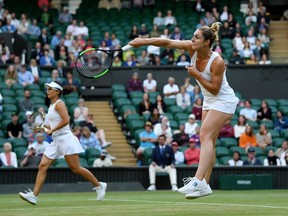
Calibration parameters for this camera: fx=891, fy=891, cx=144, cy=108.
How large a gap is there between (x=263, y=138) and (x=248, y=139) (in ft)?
1.40

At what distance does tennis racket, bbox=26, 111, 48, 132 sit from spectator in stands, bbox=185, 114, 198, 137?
820 cm

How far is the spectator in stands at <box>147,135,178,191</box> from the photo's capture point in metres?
21.0

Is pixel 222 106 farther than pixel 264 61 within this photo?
No

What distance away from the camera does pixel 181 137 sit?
23.0m

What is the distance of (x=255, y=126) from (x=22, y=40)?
7518 mm

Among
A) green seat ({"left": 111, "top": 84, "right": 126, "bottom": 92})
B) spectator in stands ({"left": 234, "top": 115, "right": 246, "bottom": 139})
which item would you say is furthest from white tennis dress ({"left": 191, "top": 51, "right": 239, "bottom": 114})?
green seat ({"left": 111, "top": 84, "right": 126, "bottom": 92})

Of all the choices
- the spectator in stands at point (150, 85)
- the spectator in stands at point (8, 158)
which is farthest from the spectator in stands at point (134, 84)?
the spectator in stands at point (8, 158)

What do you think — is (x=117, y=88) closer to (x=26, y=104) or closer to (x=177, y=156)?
(x=26, y=104)

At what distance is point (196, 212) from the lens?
10352mm

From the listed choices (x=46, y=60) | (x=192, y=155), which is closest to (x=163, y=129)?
(x=192, y=155)

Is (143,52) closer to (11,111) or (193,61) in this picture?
(11,111)

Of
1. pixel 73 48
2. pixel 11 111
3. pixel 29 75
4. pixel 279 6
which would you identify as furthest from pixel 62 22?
pixel 279 6

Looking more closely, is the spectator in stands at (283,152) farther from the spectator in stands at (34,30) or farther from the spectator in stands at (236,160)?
the spectator in stands at (34,30)

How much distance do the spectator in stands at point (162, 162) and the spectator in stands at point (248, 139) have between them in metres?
2.81
